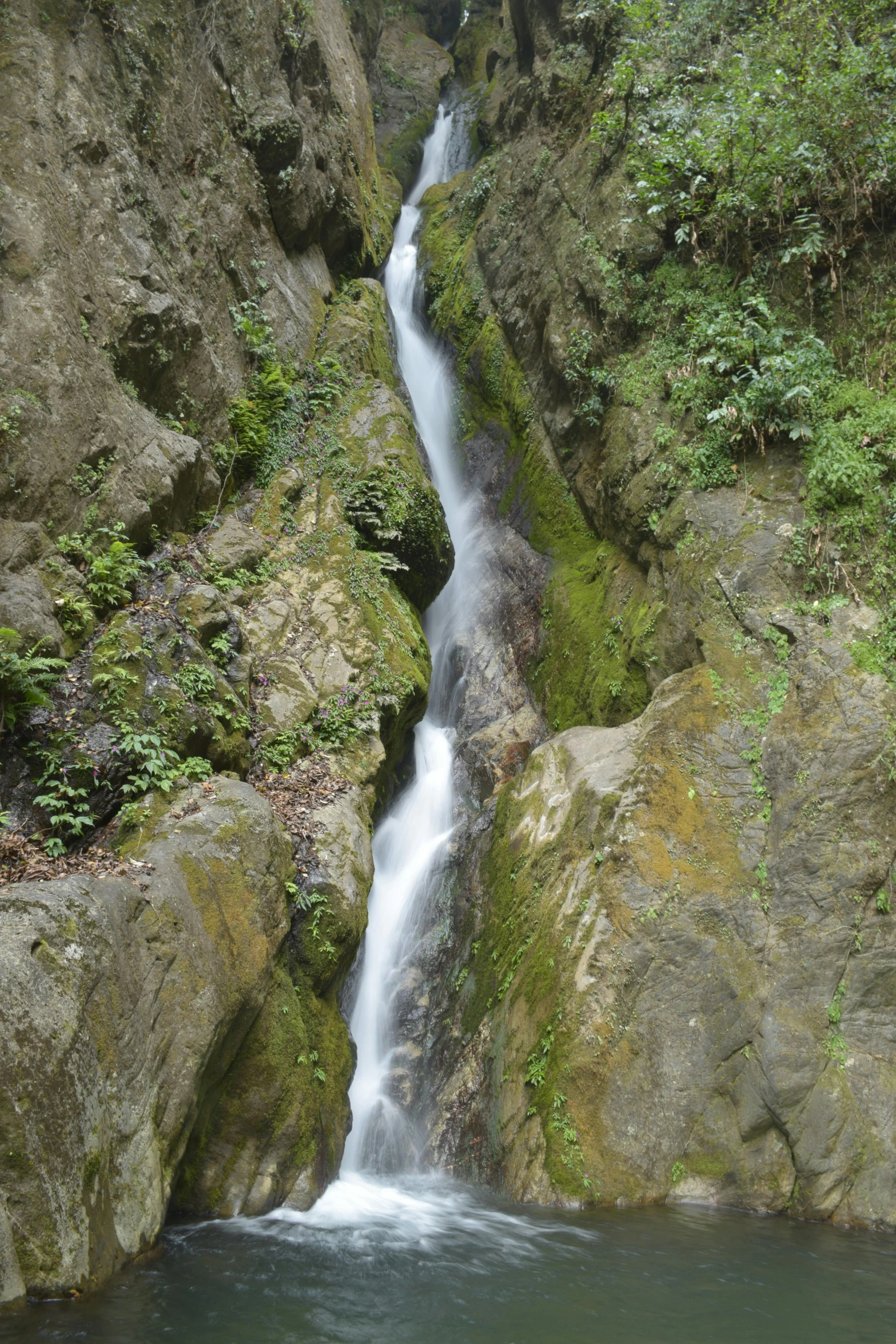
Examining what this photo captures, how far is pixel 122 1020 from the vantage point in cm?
514

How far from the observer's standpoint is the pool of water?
181 inches

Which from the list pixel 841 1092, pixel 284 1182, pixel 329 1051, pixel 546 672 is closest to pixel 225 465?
pixel 546 672

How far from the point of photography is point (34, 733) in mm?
6625

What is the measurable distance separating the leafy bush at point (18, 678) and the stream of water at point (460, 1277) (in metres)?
4.04

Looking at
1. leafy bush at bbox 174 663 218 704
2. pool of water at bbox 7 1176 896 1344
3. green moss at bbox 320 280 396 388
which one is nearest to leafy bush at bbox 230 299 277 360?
green moss at bbox 320 280 396 388

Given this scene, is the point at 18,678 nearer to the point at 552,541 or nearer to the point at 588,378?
the point at 552,541

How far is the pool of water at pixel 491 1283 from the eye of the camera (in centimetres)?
461

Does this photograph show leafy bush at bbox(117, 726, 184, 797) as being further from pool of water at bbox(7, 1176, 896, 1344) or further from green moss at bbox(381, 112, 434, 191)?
green moss at bbox(381, 112, 434, 191)

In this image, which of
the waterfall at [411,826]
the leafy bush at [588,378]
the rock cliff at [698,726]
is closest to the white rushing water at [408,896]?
the waterfall at [411,826]

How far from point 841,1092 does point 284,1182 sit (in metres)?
4.97

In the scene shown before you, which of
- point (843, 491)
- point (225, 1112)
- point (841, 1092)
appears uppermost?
point (843, 491)

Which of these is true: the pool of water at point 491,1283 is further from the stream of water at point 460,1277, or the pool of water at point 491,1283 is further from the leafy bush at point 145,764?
the leafy bush at point 145,764

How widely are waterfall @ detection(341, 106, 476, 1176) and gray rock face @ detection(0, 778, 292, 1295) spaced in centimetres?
284

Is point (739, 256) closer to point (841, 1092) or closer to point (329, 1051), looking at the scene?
point (841, 1092)
